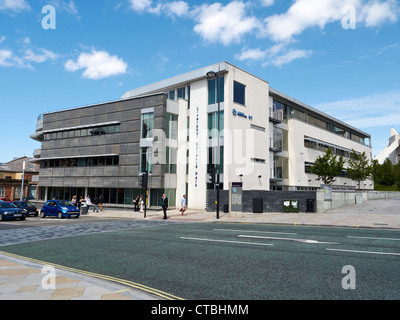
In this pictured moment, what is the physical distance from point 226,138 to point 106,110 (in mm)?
15903

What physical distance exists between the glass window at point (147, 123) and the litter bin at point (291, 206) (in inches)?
616

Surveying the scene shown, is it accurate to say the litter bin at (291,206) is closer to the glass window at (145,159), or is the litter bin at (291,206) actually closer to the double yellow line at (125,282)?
the glass window at (145,159)

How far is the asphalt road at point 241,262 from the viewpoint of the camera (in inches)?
206

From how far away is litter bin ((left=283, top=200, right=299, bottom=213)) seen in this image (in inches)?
906

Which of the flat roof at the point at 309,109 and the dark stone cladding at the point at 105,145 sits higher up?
the flat roof at the point at 309,109

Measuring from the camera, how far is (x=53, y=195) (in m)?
39.8

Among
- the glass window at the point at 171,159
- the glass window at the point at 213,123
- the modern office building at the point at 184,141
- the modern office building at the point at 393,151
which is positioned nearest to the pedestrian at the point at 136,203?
the modern office building at the point at 184,141

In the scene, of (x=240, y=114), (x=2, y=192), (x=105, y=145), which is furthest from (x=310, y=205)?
(x=2, y=192)

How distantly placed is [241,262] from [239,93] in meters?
24.1

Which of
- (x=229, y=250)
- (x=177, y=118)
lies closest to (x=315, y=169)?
(x=177, y=118)

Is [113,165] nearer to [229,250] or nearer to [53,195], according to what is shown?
[53,195]

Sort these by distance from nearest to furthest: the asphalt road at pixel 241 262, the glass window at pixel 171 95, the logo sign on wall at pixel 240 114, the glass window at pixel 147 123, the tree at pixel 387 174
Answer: the asphalt road at pixel 241 262, the logo sign on wall at pixel 240 114, the glass window at pixel 147 123, the glass window at pixel 171 95, the tree at pixel 387 174

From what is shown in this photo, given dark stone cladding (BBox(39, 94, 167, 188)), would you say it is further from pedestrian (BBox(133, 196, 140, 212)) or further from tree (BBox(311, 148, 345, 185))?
tree (BBox(311, 148, 345, 185))

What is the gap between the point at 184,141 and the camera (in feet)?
101
